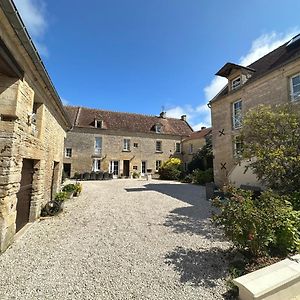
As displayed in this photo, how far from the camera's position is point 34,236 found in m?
5.02

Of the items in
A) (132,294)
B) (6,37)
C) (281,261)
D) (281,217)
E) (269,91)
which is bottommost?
(132,294)

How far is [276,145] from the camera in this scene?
6.18 m

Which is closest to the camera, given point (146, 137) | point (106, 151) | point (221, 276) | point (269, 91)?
point (221, 276)

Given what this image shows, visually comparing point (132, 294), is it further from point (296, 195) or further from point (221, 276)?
point (296, 195)

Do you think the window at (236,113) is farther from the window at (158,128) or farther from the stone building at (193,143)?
the window at (158,128)

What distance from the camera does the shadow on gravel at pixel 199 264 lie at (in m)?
3.35

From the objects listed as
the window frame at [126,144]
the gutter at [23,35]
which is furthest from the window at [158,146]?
the gutter at [23,35]

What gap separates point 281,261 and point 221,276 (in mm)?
1004

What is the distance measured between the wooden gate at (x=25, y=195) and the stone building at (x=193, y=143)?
19355 millimetres

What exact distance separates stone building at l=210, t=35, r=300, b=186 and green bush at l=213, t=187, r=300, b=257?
4803 mm

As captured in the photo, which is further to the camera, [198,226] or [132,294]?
[198,226]

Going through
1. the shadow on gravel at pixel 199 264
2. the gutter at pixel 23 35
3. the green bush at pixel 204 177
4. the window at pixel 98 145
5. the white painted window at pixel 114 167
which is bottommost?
the shadow on gravel at pixel 199 264

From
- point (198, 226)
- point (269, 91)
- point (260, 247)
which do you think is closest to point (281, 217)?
point (260, 247)

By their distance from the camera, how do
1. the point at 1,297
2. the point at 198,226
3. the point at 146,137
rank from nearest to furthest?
1. the point at 1,297
2. the point at 198,226
3. the point at 146,137
